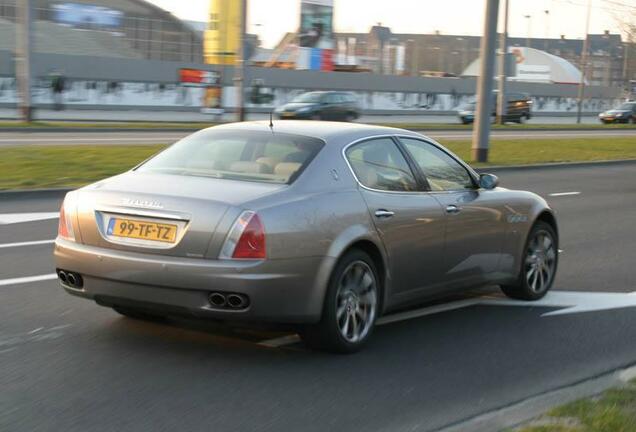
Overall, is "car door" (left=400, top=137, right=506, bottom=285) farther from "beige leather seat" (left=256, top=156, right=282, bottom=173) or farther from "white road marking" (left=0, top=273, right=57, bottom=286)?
"white road marking" (left=0, top=273, right=57, bottom=286)

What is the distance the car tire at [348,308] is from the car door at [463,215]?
2.99 ft

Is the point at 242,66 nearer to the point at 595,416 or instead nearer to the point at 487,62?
the point at 487,62

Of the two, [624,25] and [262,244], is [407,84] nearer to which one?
[624,25]

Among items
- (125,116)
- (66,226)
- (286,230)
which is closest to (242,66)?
(125,116)

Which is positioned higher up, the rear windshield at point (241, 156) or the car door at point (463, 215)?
the rear windshield at point (241, 156)

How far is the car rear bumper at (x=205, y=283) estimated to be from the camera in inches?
220

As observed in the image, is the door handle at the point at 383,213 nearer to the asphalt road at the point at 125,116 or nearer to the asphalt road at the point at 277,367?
the asphalt road at the point at 277,367

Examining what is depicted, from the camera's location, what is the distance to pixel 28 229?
11344 mm

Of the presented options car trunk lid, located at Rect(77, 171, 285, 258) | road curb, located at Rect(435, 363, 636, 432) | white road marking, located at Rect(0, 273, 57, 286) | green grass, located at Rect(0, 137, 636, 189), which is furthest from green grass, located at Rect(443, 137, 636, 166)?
car trunk lid, located at Rect(77, 171, 285, 258)

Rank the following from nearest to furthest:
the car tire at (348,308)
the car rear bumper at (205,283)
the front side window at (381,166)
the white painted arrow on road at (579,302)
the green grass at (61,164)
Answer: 1. the car rear bumper at (205,283)
2. the car tire at (348,308)
3. the front side window at (381,166)
4. the white painted arrow on road at (579,302)
5. the green grass at (61,164)

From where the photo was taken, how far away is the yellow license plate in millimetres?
5715

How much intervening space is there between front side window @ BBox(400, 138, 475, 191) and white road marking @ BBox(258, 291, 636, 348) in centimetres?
100

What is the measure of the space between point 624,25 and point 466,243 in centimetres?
5184

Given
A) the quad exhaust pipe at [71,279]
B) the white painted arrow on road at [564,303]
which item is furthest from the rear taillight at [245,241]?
the white painted arrow on road at [564,303]
